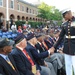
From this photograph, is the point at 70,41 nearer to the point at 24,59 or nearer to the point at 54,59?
the point at 24,59

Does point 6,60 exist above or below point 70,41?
below

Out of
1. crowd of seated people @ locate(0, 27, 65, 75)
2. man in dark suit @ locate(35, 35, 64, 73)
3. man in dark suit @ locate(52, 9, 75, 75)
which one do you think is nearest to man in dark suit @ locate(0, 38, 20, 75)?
crowd of seated people @ locate(0, 27, 65, 75)

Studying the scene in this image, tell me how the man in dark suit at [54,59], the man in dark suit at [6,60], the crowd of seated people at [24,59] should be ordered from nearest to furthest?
the man in dark suit at [6,60]
the crowd of seated people at [24,59]
the man in dark suit at [54,59]

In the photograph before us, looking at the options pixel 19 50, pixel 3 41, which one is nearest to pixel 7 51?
pixel 3 41

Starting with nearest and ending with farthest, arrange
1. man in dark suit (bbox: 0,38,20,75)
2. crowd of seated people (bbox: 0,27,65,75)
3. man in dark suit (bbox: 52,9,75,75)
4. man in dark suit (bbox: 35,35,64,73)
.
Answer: man in dark suit (bbox: 0,38,20,75)
crowd of seated people (bbox: 0,27,65,75)
man in dark suit (bbox: 52,9,75,75)
man in dark suit (bbox: 35,35,64,73)

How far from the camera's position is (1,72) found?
352 cm

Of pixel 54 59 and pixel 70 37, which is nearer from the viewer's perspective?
pixel 70 37

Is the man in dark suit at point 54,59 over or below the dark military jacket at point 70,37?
below

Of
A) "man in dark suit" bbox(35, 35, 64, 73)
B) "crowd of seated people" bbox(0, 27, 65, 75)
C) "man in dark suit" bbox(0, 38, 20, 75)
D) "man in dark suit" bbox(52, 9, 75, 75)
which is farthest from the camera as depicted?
"man in dark suit" bbox(35, 35, 64, 73)

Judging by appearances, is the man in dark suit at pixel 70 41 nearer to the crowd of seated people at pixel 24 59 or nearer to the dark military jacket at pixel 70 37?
the dark military jacket at pixel 70 37

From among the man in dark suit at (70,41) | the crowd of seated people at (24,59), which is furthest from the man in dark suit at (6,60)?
the man in dark suit at (70,41)

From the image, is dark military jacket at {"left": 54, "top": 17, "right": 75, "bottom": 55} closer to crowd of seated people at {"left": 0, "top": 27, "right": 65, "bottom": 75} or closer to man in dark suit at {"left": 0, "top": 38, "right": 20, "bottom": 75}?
crowd of seated people at {"left": 0, "top": 27, "right": 65, "bottom": 75}

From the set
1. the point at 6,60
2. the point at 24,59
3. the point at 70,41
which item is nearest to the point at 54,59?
the point at 70,41

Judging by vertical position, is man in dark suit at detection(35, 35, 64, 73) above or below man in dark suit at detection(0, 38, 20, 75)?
below
